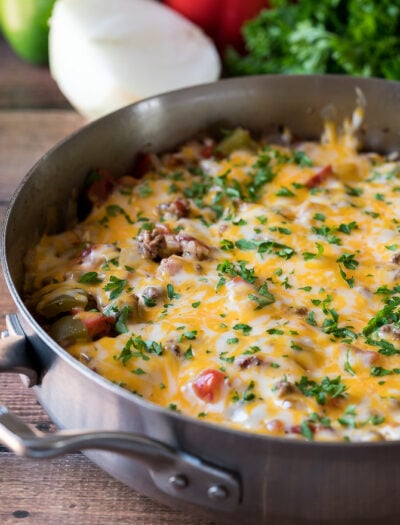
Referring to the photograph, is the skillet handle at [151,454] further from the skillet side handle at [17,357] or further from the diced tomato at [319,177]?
the diced tomato at [319,177]

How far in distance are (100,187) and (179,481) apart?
1.90 meters

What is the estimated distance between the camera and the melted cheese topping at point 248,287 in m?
2.73

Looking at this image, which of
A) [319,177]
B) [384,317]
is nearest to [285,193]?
[319,177]

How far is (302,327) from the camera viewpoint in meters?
3.02

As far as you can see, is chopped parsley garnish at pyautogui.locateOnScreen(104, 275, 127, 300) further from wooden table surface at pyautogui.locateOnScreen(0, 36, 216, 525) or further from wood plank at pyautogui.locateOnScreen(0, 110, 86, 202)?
wood plank at pyautogui.locateOnScreen(0, 110, 86, 202)

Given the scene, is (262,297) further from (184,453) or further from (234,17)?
(234,17)

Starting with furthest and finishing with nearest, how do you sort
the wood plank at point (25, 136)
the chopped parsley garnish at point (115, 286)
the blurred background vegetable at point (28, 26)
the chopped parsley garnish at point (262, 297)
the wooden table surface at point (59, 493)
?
the blurred background vegetable at point (28, 26) < the wood plank at point (25, 136) < the chopped parsley garnish at point (115, 286) < the chopped parsley garnish at point (262, 297) < the wooden table surface at point (59, 493)

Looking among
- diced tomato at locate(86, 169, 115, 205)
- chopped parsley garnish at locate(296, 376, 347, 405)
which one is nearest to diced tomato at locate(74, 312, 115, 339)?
chopped parsley garnish at locate(296, 376, 347, 405)

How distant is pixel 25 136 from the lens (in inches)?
205

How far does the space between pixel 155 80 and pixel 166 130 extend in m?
0.94

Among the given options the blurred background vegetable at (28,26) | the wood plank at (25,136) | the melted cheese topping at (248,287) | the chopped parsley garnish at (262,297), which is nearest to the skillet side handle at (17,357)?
the melted cheese topping at (248,287)

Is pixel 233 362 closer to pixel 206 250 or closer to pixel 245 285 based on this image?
pixel 245 285

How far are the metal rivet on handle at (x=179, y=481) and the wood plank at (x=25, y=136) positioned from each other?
2647 mm

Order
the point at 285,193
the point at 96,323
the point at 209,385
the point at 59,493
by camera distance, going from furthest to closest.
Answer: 1. the point at 285,193
2. the point at 96,323
3. the point at 59,493
4. the point at 209,385
